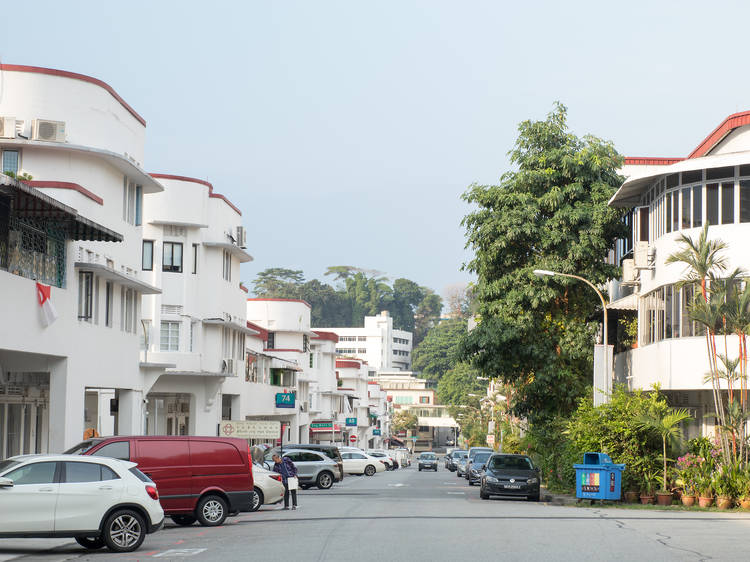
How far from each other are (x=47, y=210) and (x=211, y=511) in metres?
7.87

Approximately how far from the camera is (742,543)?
709 inches

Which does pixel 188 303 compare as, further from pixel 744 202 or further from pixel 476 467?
pixel 744 202

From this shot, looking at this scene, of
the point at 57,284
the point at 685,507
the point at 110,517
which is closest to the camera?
the point at 110,517

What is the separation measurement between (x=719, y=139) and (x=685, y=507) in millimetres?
14589

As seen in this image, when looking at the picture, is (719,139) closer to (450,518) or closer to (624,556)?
(450,518)

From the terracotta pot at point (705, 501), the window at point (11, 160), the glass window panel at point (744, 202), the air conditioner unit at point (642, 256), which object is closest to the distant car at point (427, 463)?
the air conditioner unit at point (642, 256)

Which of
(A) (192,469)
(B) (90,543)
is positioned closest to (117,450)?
(A) (192,469)

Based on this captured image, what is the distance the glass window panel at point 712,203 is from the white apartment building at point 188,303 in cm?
2380

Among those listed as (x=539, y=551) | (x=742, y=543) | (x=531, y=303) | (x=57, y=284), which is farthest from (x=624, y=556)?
(x=531, y=303)

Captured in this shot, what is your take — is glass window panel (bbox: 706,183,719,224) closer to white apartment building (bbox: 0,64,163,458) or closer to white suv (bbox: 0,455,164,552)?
white apartment building (bbox: 0,64,163,458)

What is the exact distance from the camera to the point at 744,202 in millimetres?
31703

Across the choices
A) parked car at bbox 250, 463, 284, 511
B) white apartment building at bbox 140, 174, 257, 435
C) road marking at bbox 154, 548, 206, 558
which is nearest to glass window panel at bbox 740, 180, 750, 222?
parked car at bbox 250, 463, 284, 511

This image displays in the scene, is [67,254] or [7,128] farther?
[7,128]

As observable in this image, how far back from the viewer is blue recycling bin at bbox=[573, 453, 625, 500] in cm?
3038
